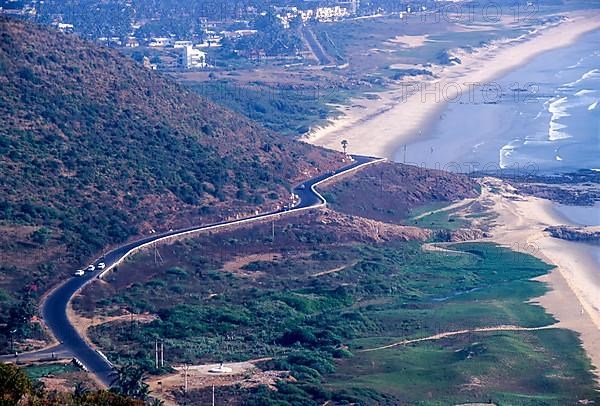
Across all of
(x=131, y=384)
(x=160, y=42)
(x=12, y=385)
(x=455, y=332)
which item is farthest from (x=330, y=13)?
(x=12, y=385)

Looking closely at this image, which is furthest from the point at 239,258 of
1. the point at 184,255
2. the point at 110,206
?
the point at 110,206

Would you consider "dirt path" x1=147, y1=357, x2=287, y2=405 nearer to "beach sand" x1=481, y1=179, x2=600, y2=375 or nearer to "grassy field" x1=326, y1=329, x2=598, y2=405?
"grassy field" x1=326, y1=329, x2=598, y2=405

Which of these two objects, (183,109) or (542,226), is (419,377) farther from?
(183,109)

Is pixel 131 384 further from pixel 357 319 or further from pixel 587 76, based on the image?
pixel 587 76

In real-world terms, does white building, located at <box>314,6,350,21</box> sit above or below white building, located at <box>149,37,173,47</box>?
above

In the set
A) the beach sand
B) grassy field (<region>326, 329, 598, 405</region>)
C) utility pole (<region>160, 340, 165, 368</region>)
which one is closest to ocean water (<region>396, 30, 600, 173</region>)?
the beach sand

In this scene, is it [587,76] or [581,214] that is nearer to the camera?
[581,214]
